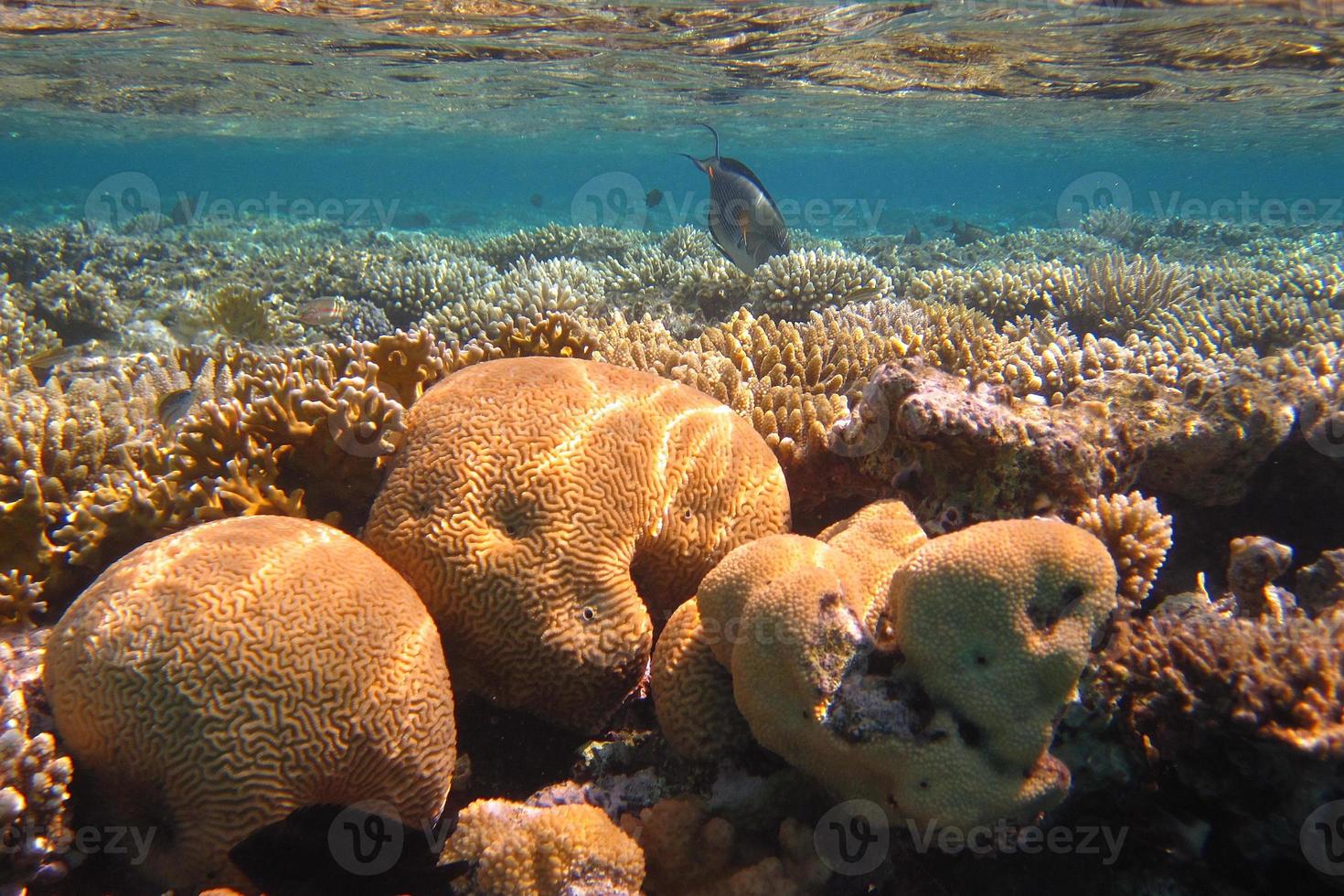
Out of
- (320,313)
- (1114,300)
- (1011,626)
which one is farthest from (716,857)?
(1114,300)

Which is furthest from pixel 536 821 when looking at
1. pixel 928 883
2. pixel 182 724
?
pixel 928 883

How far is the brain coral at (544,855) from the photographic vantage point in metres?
2.32

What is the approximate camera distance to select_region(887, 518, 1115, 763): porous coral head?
7.04 feet

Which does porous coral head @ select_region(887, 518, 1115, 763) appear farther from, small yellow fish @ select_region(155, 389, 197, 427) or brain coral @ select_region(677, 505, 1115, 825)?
small yellow fish @ select_region(155, 389, 197, 427)

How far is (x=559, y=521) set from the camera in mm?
2836

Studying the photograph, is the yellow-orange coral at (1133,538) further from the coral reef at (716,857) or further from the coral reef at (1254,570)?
the coral reef at (716,857)

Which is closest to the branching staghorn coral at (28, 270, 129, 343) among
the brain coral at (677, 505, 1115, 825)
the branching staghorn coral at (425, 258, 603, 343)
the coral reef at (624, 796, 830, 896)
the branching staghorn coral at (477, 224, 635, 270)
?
the branching staghorn coral at (425, 258, 603, 343)

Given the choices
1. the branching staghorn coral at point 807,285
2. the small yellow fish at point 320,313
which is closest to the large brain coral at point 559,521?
the branching staghorn coral at point 807,285

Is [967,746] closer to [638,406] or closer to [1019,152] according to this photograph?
[638,406]

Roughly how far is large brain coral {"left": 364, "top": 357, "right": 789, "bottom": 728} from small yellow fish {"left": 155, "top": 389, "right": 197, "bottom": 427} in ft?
6.64

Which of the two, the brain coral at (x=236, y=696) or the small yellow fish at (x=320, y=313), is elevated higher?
the brain coral at (x=236, y=696)

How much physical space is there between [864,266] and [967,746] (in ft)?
25.5

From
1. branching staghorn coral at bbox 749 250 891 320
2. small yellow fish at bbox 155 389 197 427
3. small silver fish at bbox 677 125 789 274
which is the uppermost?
small silver fish at bbox 677 125 789 274

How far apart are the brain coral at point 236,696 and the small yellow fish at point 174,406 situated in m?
2.04
